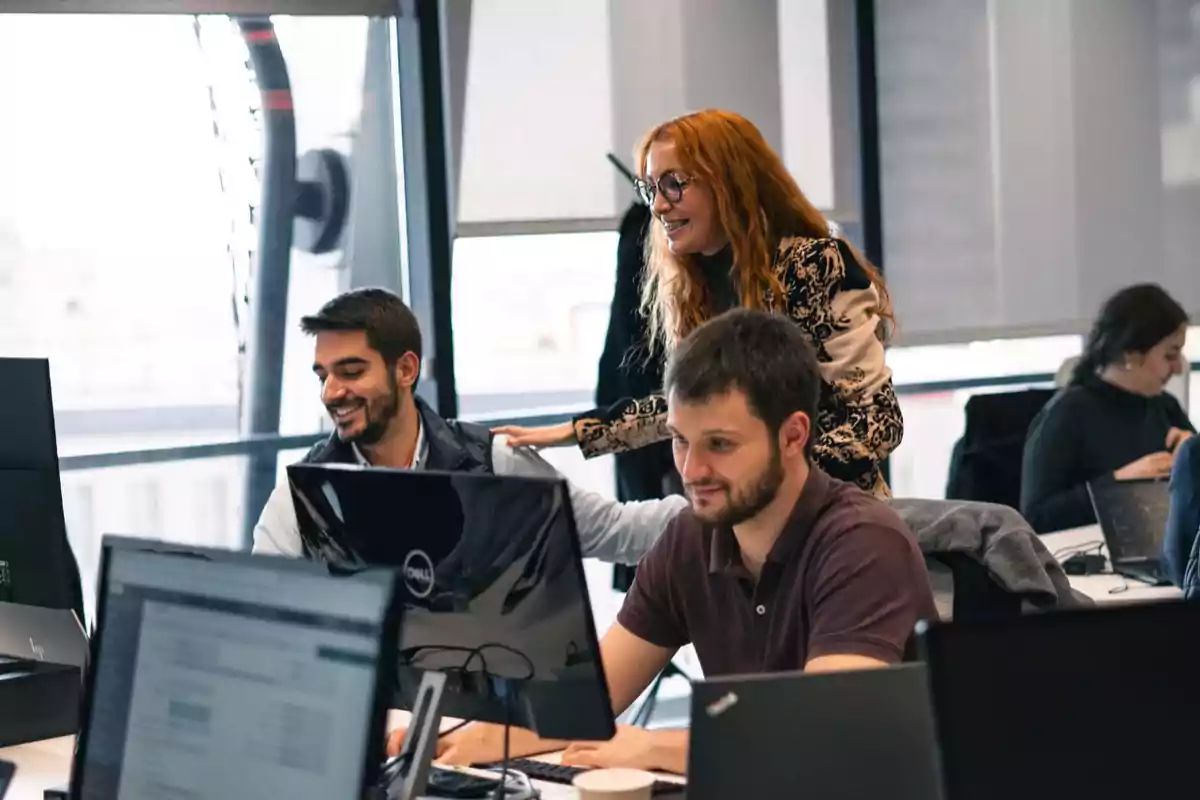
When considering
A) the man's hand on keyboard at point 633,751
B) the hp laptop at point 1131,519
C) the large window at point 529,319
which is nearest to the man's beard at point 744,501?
the man's hand on keyboard at point 633,751

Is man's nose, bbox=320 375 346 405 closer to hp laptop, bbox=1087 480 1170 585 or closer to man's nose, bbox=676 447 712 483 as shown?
man's nose, bbox=676 447 712 483

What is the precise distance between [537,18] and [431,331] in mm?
974

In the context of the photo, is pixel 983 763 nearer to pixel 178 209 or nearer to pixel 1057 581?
pixel 1057 581

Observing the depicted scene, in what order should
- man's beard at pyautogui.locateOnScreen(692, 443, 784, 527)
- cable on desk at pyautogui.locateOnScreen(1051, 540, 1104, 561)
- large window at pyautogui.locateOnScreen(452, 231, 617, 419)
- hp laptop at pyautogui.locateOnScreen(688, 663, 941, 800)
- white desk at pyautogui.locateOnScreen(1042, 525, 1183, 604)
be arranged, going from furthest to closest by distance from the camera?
large window at pyautogui.locateOnScreen(452, 231, 617, 419), cable on desk at pyautogui.locateOnScreen(1051, 540, 1104, 561), white desk at pyautogui.locateOnScreen(1042, 525, 1183, 604), man's beard at pyautogui.locateOnScreen(692, 443, 784, 527), hp laptop at pyautogui.locateOnScreen(688, 663, 941, 800)

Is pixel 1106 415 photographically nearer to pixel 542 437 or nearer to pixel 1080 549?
pixel 1080 549

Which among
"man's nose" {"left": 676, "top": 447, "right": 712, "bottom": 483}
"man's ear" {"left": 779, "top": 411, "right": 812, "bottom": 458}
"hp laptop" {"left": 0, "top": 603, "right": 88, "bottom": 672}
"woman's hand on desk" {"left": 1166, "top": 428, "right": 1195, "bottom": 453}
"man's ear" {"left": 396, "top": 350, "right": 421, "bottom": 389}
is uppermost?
"man's ear" {"left": 396, "top": 350, "right": 421, "bottom": 389}

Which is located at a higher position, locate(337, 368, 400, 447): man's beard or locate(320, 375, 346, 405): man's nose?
locate(320, 375, 346, 405): man's nose

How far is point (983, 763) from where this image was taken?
1.11 meters

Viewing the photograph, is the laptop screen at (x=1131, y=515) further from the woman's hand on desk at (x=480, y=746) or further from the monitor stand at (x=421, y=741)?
the monitor stand at (x=421, y=741)

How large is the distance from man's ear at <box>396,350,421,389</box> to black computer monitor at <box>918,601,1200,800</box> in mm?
1779

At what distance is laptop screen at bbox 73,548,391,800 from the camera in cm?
133

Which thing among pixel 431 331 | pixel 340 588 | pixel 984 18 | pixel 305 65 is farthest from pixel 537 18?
pixel 340 588

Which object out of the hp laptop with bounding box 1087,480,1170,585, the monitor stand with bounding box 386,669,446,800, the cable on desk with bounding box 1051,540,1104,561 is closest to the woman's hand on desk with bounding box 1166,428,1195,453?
the cable on desk with bounding box 1051,540,1104,561

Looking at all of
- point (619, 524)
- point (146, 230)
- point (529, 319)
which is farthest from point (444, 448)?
point (529, 319)
